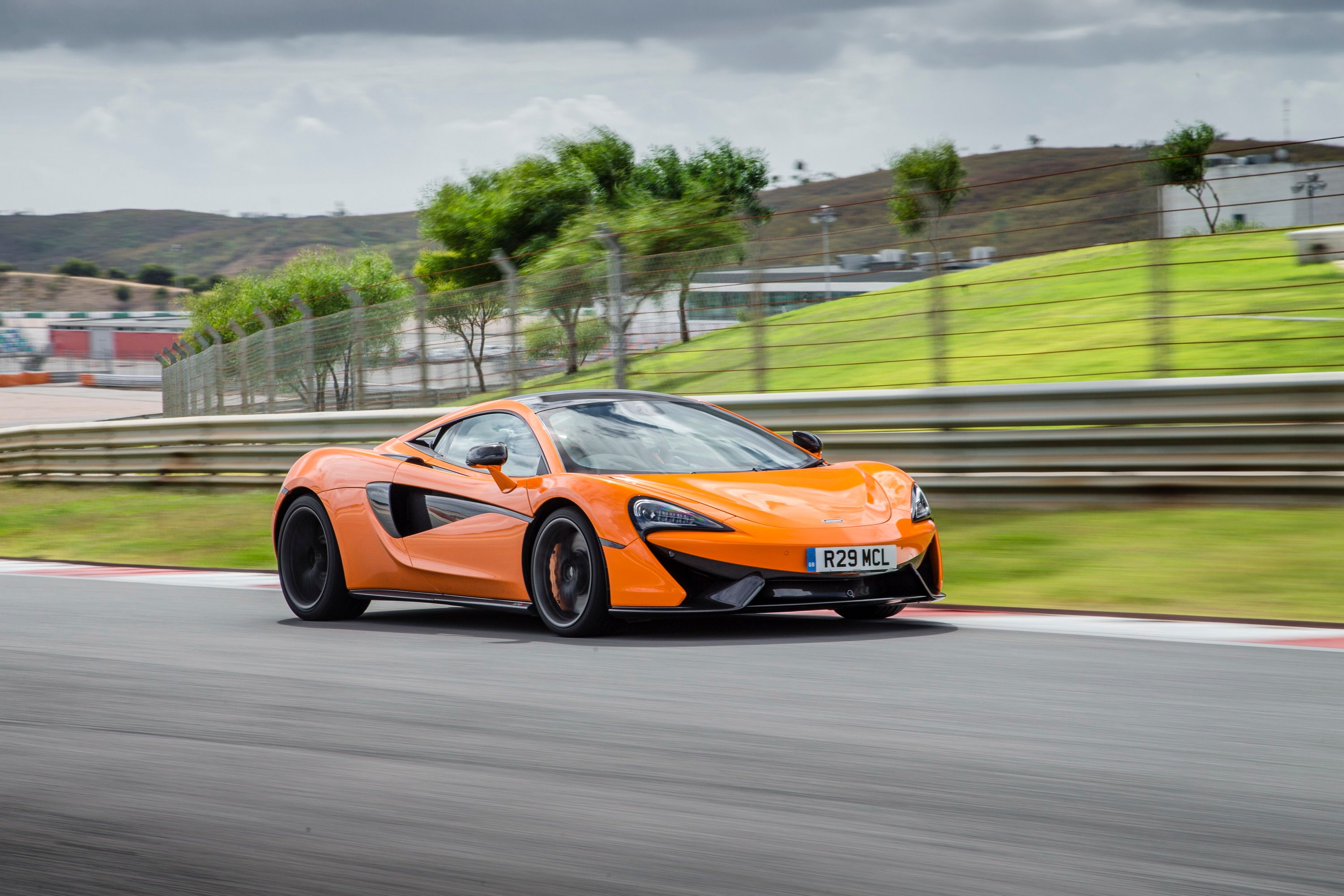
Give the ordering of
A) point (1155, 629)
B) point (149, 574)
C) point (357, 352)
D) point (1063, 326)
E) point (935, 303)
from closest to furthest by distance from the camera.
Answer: point (1155, 629) < point (149, 574) < point (1063, 326) < point (935, 303) < point (357, 352)

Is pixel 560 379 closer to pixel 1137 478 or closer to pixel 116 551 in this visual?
pixel 116 551

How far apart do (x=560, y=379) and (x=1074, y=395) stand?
468cm

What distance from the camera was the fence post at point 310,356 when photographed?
16000mm

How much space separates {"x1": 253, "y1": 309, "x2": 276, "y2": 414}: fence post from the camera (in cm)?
1709

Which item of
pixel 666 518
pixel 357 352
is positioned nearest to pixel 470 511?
pixel 666 518

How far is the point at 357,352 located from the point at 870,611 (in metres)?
9.63

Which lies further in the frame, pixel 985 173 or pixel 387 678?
pixel 985 173

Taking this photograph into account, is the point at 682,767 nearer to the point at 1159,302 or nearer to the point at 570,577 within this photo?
the point at 570,577

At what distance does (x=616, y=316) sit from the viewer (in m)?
12.2

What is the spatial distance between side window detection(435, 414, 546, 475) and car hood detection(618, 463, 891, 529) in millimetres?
622

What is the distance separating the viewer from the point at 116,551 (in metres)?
12.2

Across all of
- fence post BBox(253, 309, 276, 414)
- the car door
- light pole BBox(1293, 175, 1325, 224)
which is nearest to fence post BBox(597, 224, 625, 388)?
the car door

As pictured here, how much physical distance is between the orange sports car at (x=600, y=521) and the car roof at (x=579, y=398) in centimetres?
1

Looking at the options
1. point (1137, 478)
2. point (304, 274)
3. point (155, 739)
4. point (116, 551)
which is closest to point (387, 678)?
point (155, 739)
